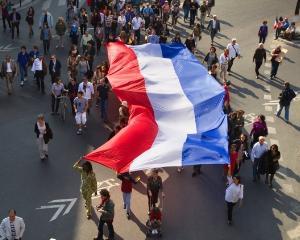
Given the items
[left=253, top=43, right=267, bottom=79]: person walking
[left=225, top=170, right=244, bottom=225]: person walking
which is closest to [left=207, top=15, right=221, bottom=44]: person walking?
[left=253, top=43, right=267, bottom=79]: person walking

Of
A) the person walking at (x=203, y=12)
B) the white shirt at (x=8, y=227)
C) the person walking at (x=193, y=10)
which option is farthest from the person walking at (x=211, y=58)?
the white shirt at (x=8, y=227)

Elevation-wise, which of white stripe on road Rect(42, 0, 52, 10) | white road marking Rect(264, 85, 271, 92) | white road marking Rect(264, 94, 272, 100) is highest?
white stripe on road Rect(42, 0, 52, 10)

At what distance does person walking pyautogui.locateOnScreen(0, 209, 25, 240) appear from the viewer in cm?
1252

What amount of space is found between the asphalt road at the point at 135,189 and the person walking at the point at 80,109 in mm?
449

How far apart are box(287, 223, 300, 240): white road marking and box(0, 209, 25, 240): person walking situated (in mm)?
6890

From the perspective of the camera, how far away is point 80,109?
750 inches

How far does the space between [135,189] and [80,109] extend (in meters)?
4.04

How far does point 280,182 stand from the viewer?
17.2 metres

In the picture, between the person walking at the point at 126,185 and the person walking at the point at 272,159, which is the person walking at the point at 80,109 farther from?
the person walking at the point at 272,159

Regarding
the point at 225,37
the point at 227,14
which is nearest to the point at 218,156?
the point at 225,37

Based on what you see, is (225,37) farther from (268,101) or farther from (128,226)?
(128,226)

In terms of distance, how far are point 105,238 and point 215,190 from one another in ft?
12.9

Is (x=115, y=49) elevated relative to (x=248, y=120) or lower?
elevated

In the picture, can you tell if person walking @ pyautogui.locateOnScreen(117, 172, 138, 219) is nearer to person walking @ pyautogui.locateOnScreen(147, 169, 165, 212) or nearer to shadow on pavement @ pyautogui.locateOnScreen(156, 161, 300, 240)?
person walking @ pyautogui.locateOnScreen(147, 169, 165, 212)
